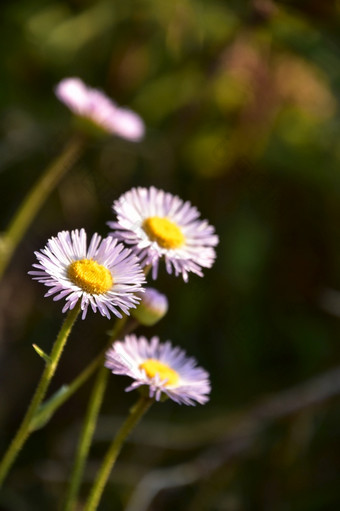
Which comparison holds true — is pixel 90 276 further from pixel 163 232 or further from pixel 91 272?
pixel 163 232

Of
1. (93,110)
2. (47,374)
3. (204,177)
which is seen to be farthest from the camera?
(204,177)

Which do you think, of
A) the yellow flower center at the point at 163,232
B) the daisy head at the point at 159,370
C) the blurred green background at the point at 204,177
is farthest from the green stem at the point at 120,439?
the blurred green background at the point at 204,177

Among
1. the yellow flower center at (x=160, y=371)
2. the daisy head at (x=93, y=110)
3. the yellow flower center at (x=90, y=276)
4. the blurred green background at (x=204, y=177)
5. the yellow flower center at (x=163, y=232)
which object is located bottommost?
the yellow flower center at (x=90, y=276)

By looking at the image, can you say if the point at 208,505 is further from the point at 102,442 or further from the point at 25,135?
the point at 25,135

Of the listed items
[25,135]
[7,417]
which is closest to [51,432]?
[7,417]

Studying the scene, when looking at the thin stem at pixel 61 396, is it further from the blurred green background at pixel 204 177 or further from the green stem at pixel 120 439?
the blurred green background at pixel 204 177

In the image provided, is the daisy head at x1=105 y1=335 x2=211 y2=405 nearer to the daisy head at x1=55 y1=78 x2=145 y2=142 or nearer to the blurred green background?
the daisy head at x1=55 y1=78 x2=145 y2=142

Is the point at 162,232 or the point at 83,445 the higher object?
the point at 162,232

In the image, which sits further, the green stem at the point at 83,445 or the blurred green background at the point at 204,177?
the blurred green background at the point at 204,177

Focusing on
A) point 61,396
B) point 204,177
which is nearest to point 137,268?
point 61,396
